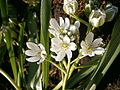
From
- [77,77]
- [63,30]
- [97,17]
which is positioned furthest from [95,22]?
[77,77]

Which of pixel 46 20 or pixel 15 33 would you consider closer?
pixel 46 20

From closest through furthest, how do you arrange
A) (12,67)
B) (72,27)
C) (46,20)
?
(72,27), (46,20), (12,67)

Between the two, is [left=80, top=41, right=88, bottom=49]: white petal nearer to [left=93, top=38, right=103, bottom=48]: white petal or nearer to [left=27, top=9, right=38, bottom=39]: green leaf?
[left=93, top=38, right=103, bottom=48]: white petal

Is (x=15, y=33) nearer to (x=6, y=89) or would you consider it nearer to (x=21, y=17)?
(x=21, y=17)

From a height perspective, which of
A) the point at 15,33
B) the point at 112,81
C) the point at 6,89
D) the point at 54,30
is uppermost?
the point at 54,30

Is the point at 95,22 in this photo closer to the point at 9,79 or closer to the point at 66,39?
the point at 66,39

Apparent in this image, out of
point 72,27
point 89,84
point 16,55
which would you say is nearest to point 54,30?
point 72,27

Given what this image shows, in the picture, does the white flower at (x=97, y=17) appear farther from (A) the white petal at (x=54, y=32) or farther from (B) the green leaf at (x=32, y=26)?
(B) the green leaf at (x=32, y=26)
